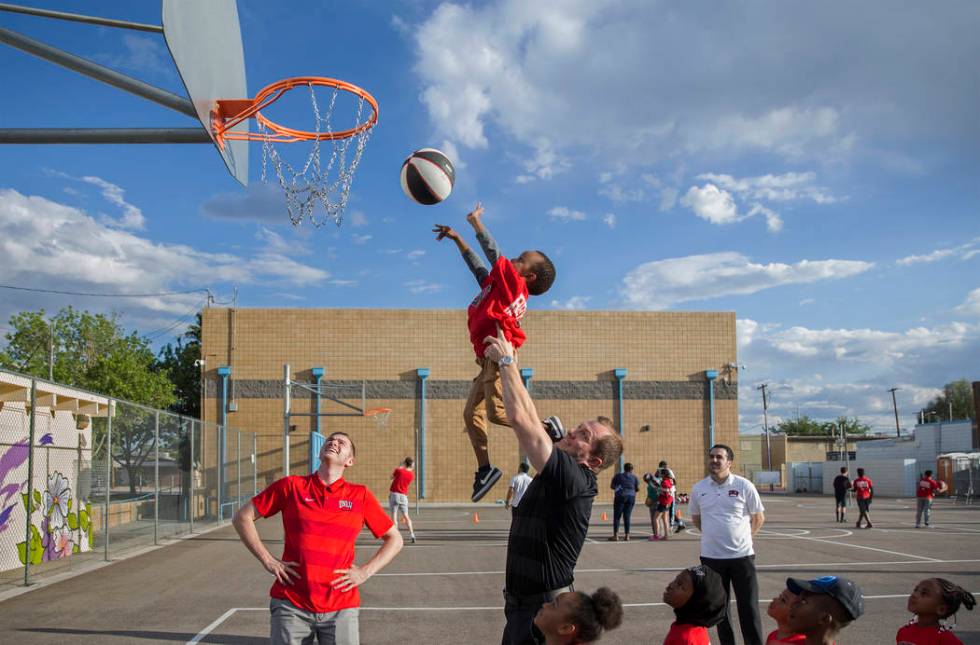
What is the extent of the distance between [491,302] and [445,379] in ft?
105

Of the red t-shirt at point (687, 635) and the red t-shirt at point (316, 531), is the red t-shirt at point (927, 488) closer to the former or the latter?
the red t-shirt at point (687, 635)

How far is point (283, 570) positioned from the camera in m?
5.00

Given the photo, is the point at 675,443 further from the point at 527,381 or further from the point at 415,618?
the point at 415,618

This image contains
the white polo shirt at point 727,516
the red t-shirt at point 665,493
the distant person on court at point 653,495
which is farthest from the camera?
the distant person on court at point 653,495

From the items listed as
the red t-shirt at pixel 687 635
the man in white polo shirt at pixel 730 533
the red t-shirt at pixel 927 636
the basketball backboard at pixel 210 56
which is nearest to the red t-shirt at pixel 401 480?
the basketball backboard at pixel 210 56

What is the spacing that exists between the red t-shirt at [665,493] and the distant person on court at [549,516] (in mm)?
15249

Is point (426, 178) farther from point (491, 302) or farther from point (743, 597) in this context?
point (743, 597)

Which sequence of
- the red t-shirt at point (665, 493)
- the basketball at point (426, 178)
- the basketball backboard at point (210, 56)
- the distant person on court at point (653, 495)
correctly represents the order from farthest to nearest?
the distant person on court at point (653, 495) < the red t-shirt at point (665, 493) < the basketball backboard at point (210, 56) < the basketball at point (426, 178)

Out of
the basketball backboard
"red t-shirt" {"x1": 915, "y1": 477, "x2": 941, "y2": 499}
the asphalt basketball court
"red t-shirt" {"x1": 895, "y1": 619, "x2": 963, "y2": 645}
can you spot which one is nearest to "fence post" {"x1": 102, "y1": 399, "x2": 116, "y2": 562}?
the asphalt basketball court

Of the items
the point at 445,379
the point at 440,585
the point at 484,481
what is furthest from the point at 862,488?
the point at 484,481

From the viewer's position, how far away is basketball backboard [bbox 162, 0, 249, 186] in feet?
25.0

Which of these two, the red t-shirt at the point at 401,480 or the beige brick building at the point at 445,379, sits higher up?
the beige brick building at the point at 445,379

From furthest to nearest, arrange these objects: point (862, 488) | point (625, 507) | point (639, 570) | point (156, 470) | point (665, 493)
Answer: point (862, 488), point (625, 507), point (665, 493), point (156, 470), point (639, 570)

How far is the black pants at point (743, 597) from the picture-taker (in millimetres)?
7031
